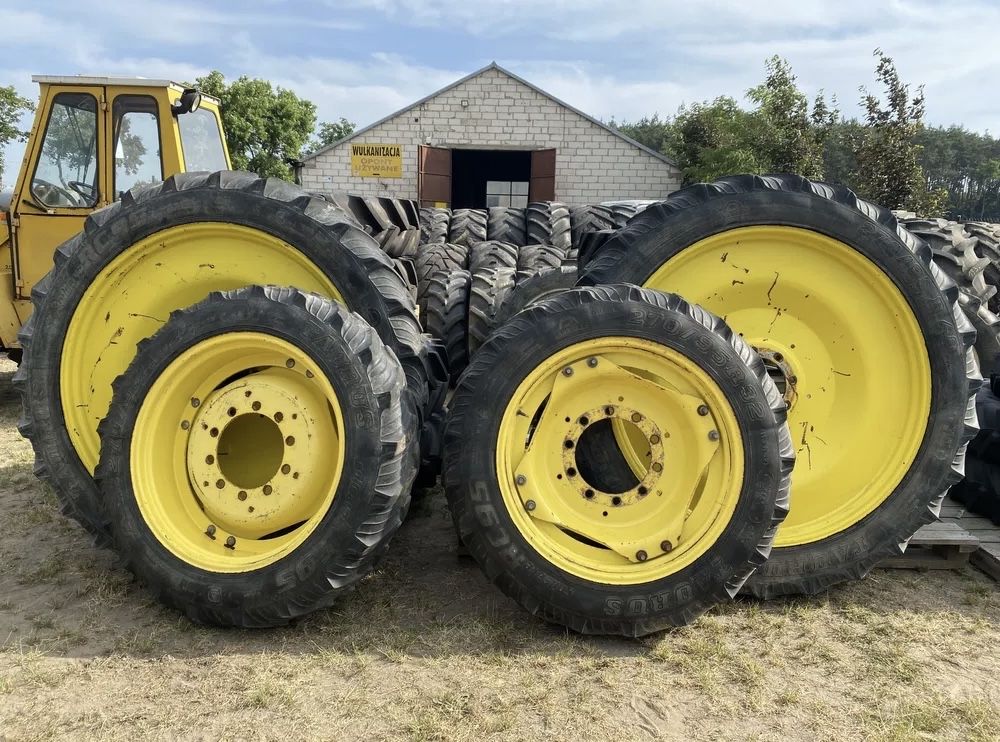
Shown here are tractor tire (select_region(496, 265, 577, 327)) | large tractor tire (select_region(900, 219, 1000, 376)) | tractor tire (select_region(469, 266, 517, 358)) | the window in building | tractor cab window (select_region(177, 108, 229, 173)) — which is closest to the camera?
large tractor tire (select_region(900, 219, 1000, 376))

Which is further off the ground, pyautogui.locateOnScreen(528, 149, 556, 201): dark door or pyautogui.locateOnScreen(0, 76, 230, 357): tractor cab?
pyautogui.locateOnScreen(528, 149, 556, 201): dark door

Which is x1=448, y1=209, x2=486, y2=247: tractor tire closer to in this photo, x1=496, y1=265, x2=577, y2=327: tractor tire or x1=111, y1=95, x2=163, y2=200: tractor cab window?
x1=496, y1=265, x2=577, y2=327: tractor tire

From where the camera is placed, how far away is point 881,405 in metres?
3.36

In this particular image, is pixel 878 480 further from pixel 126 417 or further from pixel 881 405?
pixel 126 417

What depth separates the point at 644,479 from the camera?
9.78 ft

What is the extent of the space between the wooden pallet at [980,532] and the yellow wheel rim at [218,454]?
3241mm

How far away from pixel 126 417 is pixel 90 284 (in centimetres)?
93

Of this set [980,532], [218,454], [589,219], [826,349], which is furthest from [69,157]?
[980,532]

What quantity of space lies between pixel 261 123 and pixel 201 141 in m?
24.8

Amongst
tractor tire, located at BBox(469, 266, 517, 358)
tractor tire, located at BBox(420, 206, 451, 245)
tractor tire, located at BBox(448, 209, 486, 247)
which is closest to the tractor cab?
tractor tire, located at BBox(420, 206, 451, 245)

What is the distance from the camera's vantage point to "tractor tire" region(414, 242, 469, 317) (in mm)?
6332

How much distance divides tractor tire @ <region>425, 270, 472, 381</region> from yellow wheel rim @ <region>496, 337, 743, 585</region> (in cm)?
215

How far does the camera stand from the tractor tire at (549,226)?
734 cm

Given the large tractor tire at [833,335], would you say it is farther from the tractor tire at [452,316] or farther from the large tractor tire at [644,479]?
the tractor tire at [452,316]
